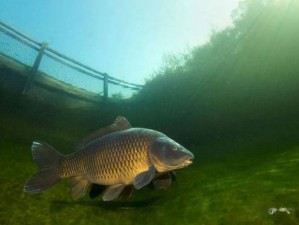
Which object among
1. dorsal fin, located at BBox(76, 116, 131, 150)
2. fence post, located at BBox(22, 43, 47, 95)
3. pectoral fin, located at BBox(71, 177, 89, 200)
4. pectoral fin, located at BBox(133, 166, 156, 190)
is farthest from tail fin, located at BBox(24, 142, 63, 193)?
fence post, located at BBox(22, 43, 47, 95)

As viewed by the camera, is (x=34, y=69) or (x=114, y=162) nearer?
(x=114, y=162)

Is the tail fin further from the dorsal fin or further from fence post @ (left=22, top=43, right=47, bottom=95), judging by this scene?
fence post @ (left=22, top=43, right=47, bottom=95)

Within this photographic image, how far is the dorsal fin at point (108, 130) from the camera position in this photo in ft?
15.2

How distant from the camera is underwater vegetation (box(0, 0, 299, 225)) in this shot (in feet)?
14.5

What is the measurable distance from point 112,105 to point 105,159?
53.6 ft

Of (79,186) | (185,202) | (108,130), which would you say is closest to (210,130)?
(185,202)

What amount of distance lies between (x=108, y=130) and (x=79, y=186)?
91 centimetres

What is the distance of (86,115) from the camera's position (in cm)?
1767

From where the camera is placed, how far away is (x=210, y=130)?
1639 cm

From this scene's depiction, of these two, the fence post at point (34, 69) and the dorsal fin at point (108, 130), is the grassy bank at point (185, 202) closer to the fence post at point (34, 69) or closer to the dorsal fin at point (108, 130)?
the dorsal fin at point (108, 130)

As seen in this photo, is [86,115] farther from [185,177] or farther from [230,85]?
[185,177]

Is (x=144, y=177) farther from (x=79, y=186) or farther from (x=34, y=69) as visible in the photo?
(x=34, y=69)

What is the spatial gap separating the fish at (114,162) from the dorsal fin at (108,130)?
0.15m

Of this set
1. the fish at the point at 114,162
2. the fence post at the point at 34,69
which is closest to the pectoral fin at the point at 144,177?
the fish at the point at 114,162
